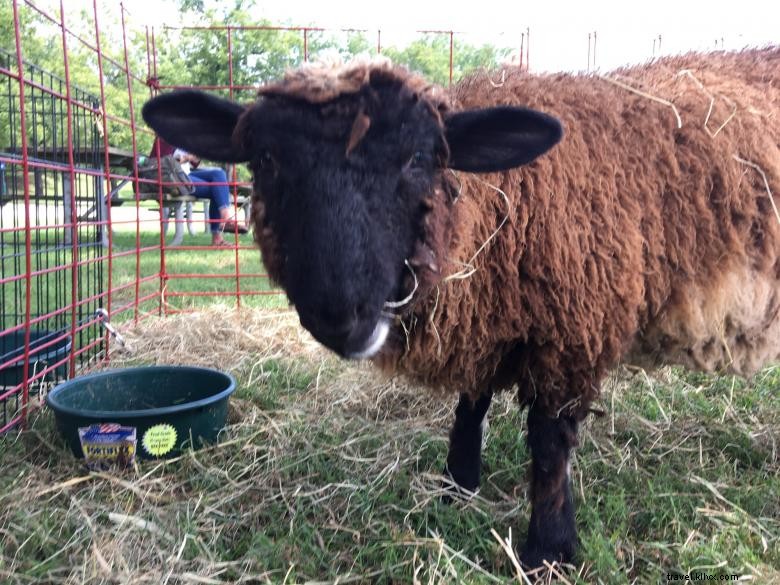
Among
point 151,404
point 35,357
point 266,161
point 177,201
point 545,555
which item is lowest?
point 545,555

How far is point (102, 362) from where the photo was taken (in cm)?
438

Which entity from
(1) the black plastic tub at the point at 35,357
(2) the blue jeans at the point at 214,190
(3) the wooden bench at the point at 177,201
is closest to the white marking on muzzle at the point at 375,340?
(1) the black plastic tub at the point at 35,357

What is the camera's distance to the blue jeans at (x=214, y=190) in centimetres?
934

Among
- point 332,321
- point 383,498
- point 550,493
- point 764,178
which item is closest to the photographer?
point 332,321

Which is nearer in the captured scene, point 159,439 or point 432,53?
point 159,439

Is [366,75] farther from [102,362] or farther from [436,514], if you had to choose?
[102,362]

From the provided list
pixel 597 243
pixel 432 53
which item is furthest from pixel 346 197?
pixel 432 53

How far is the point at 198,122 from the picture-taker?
2.32 metres

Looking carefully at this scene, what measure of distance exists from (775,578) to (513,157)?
5.18ft

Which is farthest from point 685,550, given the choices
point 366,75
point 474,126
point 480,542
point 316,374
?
point 316,374

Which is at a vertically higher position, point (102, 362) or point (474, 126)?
point (474, 126)

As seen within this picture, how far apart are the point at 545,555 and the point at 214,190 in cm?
808

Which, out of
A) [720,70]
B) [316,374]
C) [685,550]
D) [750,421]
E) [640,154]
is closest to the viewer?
[685,550]

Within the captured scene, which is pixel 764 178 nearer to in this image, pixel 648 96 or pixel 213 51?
pixel 648 96
